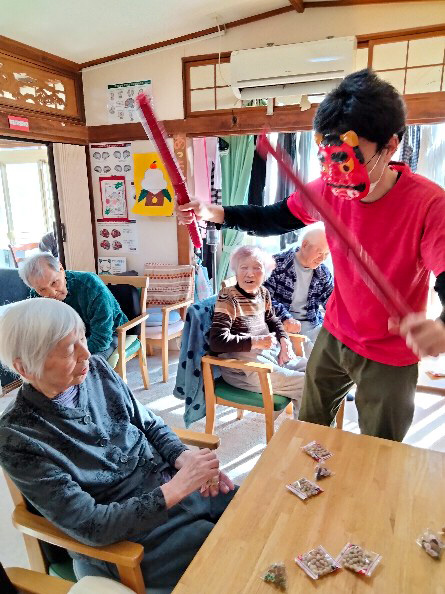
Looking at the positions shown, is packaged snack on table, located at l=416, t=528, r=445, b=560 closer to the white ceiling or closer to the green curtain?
the white ceiling

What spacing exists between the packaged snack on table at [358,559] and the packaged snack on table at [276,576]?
0.13m

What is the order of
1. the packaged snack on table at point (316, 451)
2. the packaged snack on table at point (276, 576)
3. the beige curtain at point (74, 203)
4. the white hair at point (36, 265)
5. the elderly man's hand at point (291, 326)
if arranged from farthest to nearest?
the beige curtain at point (74, 203) < the elderly man's hand at point (291, 326) < the white hair at point (36, 265) < the packaged snack on table at point (316, 451) < the packaged snack on table at point (276, 576)

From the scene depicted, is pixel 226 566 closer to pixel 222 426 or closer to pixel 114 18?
pixel 222 426

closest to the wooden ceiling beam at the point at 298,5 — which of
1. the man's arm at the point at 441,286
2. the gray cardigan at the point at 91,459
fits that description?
the man's arm at the point at 441,286

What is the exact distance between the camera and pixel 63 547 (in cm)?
109

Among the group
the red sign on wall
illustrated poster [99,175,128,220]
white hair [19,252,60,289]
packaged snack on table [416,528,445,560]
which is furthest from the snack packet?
illustrated poster [99,175,128,220]

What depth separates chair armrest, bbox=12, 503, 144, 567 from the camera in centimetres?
102

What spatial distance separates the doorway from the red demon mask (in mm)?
5680

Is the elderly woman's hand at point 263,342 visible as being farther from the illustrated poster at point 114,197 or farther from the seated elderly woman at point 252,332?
the illustrated poster at point 114,197

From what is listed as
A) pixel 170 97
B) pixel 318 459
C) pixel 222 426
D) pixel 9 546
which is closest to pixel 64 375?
pixel 318 459

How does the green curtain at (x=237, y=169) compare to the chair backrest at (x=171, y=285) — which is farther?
the green curtain at (x=237, y=169)

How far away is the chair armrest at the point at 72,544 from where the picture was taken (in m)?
1.02

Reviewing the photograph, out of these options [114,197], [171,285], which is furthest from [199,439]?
[114,197]

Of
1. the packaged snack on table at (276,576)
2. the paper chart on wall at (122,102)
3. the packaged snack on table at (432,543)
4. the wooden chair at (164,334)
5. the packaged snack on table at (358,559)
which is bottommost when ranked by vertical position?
the wooden chair at (164,334)
